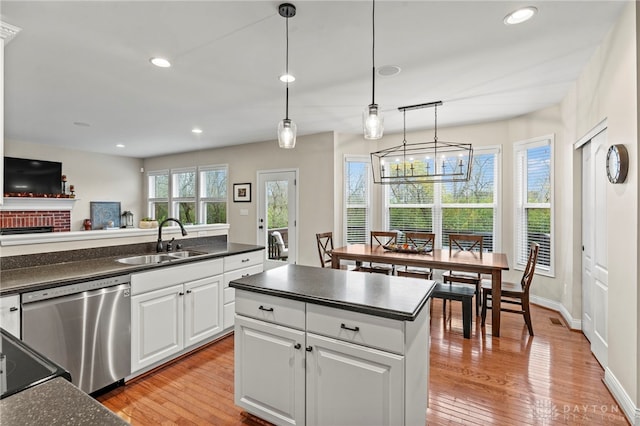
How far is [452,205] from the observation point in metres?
5.20

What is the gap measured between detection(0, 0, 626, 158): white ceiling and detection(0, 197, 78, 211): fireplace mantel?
1.53 m

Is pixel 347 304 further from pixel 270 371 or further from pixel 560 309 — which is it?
pixel 560 309

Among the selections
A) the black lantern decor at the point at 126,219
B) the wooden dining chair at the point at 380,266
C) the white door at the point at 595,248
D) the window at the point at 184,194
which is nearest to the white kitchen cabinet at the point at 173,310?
the wooden dining chair at the point at 380,266

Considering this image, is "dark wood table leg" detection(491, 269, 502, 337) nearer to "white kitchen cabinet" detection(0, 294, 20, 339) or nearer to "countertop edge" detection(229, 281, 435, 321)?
"countertop edge" detection(229, 281, 435, 321)

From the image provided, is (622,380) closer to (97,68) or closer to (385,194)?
(385,194)

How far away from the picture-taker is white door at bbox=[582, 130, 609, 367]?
2756mm

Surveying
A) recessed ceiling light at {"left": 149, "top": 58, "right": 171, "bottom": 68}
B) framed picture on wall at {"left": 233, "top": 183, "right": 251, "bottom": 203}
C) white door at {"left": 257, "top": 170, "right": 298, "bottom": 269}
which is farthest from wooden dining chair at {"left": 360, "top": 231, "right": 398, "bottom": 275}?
recessed ceiling light at {"left": 149, "top": 58, "right": 171, "bottom": 68}

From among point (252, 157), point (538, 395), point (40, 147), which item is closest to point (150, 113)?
point (252, 157)

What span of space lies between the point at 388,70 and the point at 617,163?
6.36ft

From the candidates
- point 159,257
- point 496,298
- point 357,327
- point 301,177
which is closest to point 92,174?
point 301,177

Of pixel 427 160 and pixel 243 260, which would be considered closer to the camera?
pixel 243 260

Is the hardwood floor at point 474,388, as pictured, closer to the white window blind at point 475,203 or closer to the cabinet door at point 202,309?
the cabinet door at point 202,309

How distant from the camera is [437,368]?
2.76 meters

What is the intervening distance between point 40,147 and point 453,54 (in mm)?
7586
